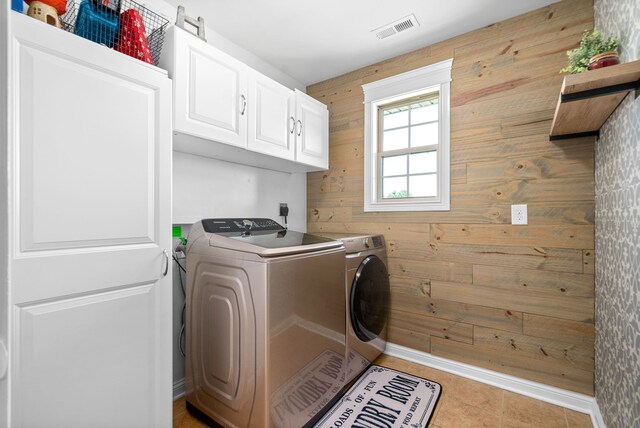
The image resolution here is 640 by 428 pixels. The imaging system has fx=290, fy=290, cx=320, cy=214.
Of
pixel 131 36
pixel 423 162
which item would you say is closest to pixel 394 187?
pixel 423 162

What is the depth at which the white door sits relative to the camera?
3.12 ft

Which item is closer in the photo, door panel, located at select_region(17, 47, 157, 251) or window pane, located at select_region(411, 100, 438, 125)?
door panel, located at select_region(17, 47, 157, 251)

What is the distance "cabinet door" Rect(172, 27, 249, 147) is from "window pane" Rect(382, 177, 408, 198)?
1353 mm

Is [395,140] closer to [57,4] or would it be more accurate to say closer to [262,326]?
[262,326]

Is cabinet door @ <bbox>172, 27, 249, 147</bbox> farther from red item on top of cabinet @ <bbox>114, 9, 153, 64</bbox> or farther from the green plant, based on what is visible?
the green plant

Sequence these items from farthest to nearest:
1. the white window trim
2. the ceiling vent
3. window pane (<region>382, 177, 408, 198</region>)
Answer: window pane (<region>382, 177, 408, 198</region>) < the white window trim < the ceiling vent

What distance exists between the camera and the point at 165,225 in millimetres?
1327

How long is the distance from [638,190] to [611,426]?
1.16 m

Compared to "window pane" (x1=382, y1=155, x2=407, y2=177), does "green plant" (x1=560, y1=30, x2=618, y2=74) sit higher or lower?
higher

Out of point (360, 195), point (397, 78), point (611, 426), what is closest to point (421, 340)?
point (611, 426)

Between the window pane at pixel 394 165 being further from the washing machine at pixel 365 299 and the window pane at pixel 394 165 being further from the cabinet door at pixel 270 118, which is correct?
the cabinet door at pixel 270 118

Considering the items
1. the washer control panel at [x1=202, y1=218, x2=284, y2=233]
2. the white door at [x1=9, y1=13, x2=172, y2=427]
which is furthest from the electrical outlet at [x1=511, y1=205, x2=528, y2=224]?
the white door at [x1=9, y1=13, x2=172, y2=427]

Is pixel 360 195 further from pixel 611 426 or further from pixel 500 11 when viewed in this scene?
pixel 611 426

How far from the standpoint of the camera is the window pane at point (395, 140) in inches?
102
